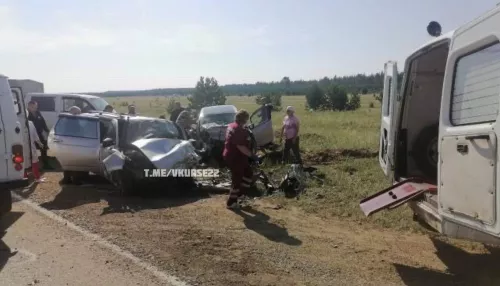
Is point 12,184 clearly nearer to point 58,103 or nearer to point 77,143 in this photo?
point 77,143

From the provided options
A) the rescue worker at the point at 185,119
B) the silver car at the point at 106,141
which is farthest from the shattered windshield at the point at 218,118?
the silver car at the point at 106,141

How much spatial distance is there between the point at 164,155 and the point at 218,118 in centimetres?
601

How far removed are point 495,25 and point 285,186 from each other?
20.2ft

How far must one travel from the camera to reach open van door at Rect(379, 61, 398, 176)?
6070 mm

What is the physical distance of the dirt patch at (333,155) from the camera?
13.8 metres

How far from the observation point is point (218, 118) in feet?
49.3

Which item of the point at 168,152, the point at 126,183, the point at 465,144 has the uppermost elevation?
the point at 465,144

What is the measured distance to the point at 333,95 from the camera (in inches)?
2359

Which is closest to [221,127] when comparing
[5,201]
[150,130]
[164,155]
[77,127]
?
[150,130]

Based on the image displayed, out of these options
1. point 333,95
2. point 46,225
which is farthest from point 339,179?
point 333,95

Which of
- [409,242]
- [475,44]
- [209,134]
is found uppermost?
[475,44]

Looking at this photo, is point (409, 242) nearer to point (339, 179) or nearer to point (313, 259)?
point (313, 259)

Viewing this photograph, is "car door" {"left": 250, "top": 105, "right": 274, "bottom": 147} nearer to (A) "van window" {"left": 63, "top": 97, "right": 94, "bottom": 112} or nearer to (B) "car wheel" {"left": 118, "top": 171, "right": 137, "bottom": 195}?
(B) "car wheel" {"left": 118, "top": 171, "right": 137, "bottom": 195}

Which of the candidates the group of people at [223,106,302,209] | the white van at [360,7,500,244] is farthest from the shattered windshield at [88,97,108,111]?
the white van at [360,7,500,244]
